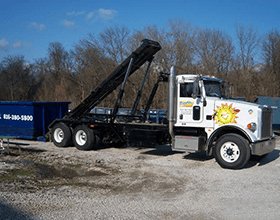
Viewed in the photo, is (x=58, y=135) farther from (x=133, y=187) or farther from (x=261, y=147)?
(x=261, y=147)

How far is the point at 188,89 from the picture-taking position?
12.4 meters

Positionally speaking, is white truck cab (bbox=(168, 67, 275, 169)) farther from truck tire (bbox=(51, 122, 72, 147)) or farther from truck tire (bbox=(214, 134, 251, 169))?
truck tire (bbox=(51, 122, 72, 147))

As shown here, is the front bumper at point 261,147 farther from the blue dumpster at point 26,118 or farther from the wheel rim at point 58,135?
the blue dumpster at point 26,118

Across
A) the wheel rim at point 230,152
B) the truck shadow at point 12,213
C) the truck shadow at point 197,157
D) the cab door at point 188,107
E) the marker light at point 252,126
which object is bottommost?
the truck shadow at point 12,213

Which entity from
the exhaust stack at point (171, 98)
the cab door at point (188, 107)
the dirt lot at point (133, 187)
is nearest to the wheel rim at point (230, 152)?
the dirt lot at point (133, 187)

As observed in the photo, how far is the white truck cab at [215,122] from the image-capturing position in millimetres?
11430

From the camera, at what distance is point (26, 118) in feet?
57.8

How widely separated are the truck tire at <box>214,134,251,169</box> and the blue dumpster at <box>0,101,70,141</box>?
8.66 meters

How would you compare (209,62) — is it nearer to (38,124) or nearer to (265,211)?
(38,124)

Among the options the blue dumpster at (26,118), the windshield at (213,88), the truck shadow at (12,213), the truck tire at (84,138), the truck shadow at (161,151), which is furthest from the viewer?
the blue dumpster at (26,118)

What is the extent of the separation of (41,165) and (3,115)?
→ 7686 mm

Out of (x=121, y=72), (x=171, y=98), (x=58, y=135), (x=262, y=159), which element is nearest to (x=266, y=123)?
(x=262, y=159)

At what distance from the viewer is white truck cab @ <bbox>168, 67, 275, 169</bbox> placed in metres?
11.4

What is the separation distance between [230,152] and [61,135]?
7335 mm
